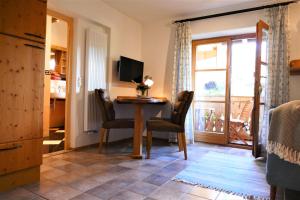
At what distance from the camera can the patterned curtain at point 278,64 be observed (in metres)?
3.15

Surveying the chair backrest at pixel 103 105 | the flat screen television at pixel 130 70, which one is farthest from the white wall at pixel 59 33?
the chair backrest at pixel 103 105

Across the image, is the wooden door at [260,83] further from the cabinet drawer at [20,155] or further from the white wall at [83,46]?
the cabinet drawer at [20,155]

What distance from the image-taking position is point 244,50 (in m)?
4.13

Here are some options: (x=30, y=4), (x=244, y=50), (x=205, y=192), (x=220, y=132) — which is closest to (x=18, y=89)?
(x=30, y=4)

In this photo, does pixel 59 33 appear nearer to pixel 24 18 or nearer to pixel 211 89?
pixel 24 18

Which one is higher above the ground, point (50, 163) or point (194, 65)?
point (194, 65)

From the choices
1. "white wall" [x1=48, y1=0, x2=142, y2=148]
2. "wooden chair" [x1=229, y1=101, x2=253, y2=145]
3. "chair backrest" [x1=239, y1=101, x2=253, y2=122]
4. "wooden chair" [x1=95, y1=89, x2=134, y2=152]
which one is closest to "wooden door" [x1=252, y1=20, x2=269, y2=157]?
"wooden chair" [x1=229, y1=101, x2=253, y2=145]

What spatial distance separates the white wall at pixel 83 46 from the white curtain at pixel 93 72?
8 cm

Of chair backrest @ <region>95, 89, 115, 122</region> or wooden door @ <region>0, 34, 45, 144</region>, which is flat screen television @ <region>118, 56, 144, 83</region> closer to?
chair backrest @ <region>95, 89, 115, 122</region>

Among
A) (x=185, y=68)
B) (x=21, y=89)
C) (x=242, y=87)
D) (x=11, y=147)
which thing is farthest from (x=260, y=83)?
(x=11, y=147)

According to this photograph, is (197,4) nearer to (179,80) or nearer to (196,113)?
(179,80)

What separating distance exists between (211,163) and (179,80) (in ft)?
5.74

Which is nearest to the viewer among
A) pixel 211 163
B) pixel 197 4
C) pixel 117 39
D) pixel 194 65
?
pixel 211 163

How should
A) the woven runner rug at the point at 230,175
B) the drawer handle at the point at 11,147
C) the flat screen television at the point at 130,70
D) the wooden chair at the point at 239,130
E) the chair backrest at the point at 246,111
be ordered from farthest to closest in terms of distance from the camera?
the chair backrest at the point at 246,111 → the wooden chair at the point at 239,130 → the flat screen television at the point at 130,70 → the woven runner rug at the point at 230,175 → the drawer handle at the point at 11,147
